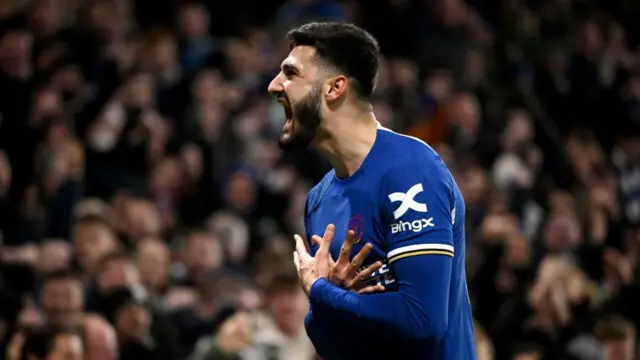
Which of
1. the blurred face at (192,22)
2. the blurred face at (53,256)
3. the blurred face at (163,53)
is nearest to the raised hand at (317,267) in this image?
the blurred face at (53,256)

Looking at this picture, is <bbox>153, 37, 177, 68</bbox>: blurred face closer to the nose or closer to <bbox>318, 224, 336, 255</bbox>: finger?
the nose

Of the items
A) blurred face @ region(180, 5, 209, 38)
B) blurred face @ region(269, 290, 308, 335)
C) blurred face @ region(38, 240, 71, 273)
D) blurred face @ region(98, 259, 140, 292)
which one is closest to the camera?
blurred face @ region(269, 290, 308, 335)

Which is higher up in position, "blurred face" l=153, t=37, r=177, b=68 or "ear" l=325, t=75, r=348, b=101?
"ear" l=325, t=75, r=348, b=101

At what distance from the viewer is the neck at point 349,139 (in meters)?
3.88

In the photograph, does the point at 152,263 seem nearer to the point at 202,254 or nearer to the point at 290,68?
the point at 202,254

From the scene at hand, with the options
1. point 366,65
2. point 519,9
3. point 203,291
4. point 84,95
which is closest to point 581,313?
point 203,291

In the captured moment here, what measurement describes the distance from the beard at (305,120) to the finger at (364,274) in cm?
41

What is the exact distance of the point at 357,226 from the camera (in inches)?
148

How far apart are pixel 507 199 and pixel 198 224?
260 centimetres

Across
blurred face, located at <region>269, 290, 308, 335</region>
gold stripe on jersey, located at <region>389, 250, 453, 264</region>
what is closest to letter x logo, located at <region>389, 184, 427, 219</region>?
gold stripe on jersey, located at <region>389, 250, 453, 264</region>

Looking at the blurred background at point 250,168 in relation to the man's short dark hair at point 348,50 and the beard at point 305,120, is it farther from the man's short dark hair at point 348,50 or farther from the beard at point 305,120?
the man's short dark hair at point 348,50

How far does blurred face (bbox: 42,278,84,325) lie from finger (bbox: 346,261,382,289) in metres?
3.63

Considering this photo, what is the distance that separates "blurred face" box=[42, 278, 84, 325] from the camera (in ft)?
23.5

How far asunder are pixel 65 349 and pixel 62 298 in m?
1.26
